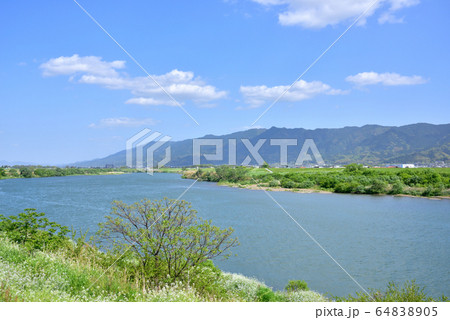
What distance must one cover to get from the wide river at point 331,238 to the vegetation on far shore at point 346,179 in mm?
4918

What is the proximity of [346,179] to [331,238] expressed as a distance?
22.2m

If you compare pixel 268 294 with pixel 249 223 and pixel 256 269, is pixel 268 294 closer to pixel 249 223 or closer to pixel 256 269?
pixel 256 269

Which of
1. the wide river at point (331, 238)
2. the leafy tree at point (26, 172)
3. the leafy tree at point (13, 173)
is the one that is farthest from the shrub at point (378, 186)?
the leafy tree at point (13, 173)

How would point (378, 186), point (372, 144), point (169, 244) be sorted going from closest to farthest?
point (169, 244) < point (378, 186) < point (372, 144)

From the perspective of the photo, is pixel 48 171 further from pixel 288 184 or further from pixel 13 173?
pixel 288 184

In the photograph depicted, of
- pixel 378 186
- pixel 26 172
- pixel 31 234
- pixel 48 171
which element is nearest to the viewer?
pixel 31 234

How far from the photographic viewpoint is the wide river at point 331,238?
10.0 meters

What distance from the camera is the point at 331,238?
14.8 metres

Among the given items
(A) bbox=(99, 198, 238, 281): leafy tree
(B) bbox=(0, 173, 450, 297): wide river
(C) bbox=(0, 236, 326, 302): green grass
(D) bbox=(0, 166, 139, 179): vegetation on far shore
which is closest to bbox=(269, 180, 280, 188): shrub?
(B) bbox=(0, 173, 450, 297): wide river

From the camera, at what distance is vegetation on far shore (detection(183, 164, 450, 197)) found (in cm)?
3075

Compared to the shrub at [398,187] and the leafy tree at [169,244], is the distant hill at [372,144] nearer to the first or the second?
the shrub at [398,187]

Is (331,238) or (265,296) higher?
(265,296)

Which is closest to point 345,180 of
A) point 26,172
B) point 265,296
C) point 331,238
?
point 331,238

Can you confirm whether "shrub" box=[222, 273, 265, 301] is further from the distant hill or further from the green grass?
the distant hill
